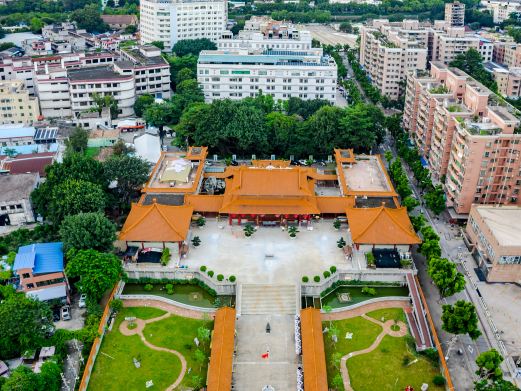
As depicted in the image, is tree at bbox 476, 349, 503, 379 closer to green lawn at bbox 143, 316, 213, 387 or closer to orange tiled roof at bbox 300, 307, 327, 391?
orange tiled roof at bbox 300, 307, 327, 391

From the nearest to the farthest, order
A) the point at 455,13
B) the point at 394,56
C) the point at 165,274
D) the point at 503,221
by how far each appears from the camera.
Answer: the point at 165,274 < the point at 503,221 < the point at 394,56 < the point at 455,13

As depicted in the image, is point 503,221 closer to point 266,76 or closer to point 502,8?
point 266,76

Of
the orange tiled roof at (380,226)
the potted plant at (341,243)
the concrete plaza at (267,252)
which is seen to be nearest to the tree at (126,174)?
the concrete plaza at (267,252)

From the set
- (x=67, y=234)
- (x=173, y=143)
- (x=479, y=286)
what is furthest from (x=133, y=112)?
(x=479, y=286)

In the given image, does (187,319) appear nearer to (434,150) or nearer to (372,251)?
(372,251)

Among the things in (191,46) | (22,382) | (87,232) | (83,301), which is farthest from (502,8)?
(22,382)

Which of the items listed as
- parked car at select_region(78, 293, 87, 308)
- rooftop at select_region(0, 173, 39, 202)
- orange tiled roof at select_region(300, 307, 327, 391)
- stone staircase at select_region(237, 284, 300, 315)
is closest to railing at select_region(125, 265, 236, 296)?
stone staircase at select_region(237, 284, 300, 315)
